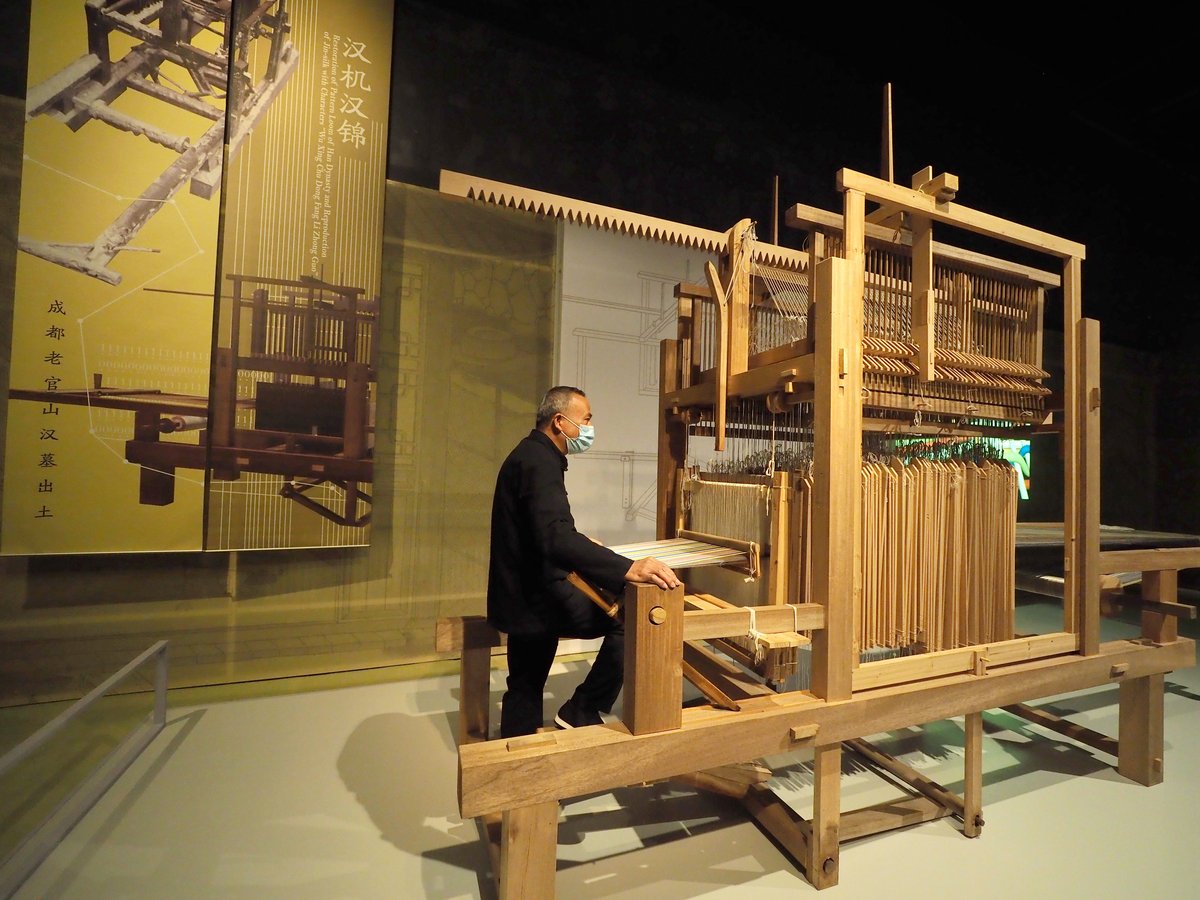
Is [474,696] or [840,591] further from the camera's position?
[474,696]

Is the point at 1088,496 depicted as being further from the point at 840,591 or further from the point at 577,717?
the point at 577,717

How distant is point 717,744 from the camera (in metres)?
1.63

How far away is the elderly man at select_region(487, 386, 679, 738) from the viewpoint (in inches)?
81.4

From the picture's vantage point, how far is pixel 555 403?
231cm

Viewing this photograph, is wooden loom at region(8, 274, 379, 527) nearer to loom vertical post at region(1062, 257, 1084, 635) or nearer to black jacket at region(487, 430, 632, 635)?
black jacket at region(487, 430, 632, 635)

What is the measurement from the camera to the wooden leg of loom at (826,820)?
6.25 feet

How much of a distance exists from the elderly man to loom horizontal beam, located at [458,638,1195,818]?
524 millimetres

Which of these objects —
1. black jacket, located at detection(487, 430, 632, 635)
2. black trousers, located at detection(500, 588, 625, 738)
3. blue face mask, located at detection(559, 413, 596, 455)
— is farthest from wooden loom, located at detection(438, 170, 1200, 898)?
blue face mask, located at detection(559, 413, 596, 455)

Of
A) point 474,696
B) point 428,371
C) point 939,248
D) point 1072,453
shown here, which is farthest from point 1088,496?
point 428,371

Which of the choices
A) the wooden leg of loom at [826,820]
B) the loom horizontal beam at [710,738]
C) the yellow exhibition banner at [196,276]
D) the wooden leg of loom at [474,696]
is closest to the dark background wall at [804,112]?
the yellow exhibition banner at [196,276]

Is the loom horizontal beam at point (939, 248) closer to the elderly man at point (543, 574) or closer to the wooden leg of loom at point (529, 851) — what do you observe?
the elderly man at point (543, 574)

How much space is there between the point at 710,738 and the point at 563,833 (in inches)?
38.5

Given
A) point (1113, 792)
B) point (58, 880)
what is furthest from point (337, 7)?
point (1113, 792)

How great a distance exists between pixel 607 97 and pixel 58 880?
500cm
